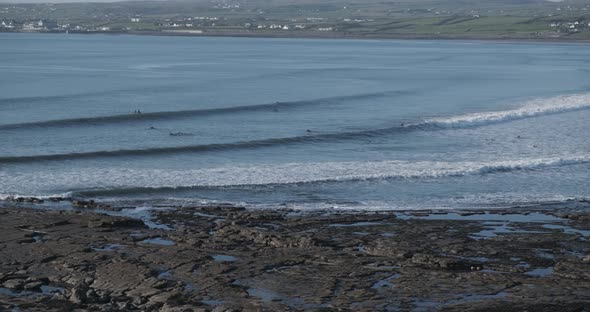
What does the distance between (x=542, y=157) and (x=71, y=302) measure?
20.5 metres

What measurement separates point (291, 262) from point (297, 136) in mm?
19154

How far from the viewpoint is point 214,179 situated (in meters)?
27.1

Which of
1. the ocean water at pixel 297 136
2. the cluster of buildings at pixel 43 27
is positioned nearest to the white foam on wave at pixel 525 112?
the ocean water at pixel 297 136

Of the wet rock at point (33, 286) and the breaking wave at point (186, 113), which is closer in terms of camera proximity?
the wet rock at point (33, 286)

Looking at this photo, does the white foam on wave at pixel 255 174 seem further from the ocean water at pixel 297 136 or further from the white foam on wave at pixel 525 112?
the white foam on wave at pixel 525 112

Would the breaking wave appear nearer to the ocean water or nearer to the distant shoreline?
the ocean water

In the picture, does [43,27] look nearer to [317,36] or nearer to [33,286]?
[317,36]

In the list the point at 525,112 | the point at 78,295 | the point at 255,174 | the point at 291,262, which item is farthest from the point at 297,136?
the point at 78,295

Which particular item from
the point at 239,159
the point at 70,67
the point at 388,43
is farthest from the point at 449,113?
the point at 388,43

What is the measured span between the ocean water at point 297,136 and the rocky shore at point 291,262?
3.08m

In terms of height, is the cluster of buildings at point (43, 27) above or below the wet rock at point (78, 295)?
below

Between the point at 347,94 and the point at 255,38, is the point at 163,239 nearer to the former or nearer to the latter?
the point at 347,94

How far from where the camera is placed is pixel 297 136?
119 feet

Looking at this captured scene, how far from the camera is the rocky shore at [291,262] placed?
15.2 meters
